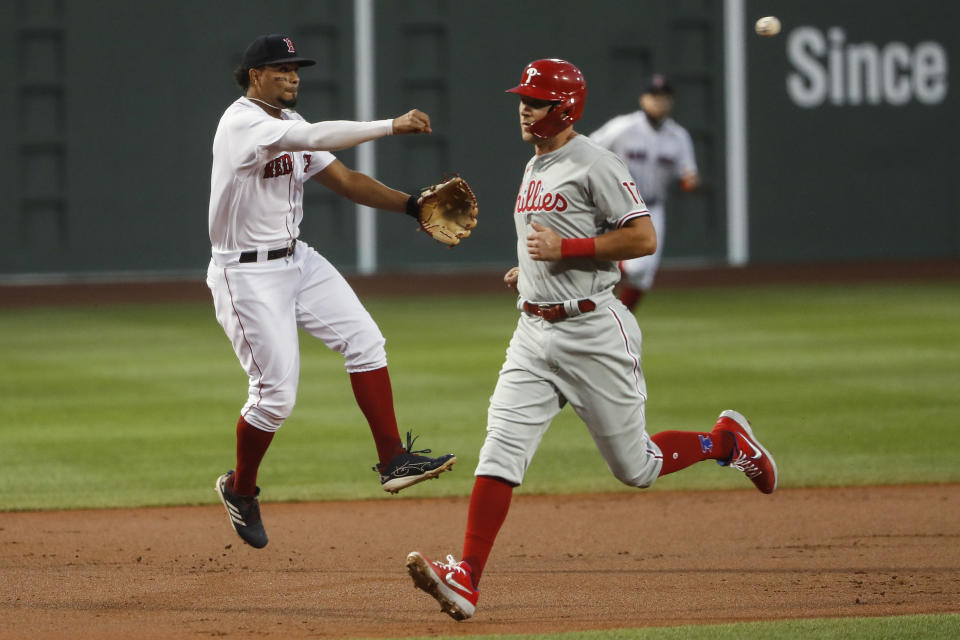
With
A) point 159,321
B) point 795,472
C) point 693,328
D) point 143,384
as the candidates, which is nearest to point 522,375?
point 795,472

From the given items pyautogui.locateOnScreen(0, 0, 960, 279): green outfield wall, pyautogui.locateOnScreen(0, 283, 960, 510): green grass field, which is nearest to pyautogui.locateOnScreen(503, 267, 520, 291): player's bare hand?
pyautogui.locateOnScreen(0, 283, 960, 510): green grass field

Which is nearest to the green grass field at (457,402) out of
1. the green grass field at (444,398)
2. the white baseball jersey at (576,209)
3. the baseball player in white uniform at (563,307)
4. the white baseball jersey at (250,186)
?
the green grass field at (444,398)

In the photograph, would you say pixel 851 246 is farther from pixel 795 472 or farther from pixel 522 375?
pixel 522 375

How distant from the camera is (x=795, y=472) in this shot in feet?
24.7

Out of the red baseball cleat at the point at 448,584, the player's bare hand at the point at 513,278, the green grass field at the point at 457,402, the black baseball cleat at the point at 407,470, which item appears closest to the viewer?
the red baseball cleat at the point at 448,584

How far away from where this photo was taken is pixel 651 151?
13844 millimetres

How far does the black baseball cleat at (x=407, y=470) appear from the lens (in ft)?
Result: 18.8

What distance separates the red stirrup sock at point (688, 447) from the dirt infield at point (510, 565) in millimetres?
409

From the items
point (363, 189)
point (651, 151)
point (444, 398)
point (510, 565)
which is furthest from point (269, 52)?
point (651, 151)

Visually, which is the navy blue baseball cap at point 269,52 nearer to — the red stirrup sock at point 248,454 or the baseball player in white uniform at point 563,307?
the baseball player in white uniform at point 563,307

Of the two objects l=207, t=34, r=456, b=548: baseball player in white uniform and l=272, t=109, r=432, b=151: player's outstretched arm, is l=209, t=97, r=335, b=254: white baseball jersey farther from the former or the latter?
l=272, t=109, r=432, b=151: player's outstretched arm

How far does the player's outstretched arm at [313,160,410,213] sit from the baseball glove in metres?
0.12

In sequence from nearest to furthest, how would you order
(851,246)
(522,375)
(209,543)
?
1. (522,375)
2. (209,543)
3. (851,246)

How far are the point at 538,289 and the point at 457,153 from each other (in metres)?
12.9
